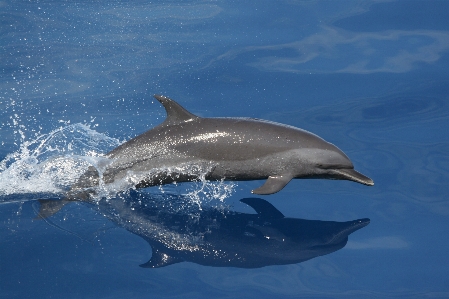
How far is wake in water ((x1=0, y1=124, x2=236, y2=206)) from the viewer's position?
6.64 meters

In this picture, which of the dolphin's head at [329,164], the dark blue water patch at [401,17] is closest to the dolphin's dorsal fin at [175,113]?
the dolphin's head at [329,164]

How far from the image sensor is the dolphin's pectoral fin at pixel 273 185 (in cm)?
634

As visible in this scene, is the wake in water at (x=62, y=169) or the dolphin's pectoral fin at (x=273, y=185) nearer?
the dolphin's pectoral fin at (x=273, y=185)

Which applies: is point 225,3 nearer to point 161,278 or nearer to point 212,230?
point 212,230

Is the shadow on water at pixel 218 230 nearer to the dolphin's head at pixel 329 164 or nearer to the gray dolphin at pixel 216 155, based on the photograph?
the gray dolphin at pixel 216 155

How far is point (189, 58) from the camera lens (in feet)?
31.9

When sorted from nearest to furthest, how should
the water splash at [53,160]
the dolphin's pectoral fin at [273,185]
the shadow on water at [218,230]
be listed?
the shadow on water at [218,230], the dolphin's pectoral fin at [273,185], the water splash at [53,160]

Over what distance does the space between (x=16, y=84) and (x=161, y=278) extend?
4813 millimetres

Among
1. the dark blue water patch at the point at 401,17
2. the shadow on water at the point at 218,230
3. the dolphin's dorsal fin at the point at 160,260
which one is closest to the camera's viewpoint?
the dolphin's dorsal fin at the point at 160,260

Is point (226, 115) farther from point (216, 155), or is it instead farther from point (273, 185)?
point (273, 185)

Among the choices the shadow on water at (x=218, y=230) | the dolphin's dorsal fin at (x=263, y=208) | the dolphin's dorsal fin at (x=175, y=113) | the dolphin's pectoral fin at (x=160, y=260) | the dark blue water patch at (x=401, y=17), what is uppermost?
the dark blue water patch at (x=401, y=17)

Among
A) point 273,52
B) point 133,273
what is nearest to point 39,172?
point 133,273

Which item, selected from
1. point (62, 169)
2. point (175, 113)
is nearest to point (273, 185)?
point (175, 113)

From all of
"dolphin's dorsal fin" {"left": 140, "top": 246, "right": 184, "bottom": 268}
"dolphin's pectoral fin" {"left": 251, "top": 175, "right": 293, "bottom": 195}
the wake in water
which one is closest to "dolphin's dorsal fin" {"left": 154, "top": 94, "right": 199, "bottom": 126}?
the wake in water
